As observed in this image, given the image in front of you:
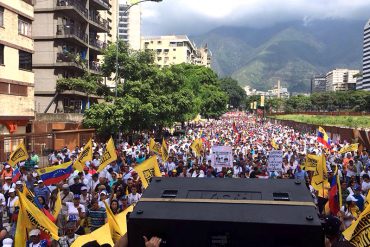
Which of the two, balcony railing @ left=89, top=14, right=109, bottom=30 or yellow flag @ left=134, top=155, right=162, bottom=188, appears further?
balcony railing @ left=89, top=14, right=109, bottom=30

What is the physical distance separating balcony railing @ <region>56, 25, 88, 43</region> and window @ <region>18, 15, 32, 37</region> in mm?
7738

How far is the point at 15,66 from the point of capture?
102 ft

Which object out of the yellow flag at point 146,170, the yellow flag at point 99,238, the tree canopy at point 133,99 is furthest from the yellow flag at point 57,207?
the tree canopy at point 133,99

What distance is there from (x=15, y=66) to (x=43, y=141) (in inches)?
262

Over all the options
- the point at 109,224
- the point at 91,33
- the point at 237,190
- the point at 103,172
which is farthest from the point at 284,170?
the point at 91,33

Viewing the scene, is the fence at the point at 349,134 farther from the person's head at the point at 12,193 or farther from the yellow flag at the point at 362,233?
the yellow flag at the point at 362,233

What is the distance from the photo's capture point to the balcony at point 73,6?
1564 inches

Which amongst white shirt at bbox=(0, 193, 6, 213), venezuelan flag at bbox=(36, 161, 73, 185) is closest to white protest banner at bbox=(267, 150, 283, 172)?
venezuelan flag at bbox=(36, 161, 73, 185)

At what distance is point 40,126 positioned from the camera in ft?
118

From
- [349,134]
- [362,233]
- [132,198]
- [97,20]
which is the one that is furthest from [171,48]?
[362,233]

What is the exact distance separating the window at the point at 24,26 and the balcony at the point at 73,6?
7323mm

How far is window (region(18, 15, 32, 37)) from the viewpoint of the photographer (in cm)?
3144

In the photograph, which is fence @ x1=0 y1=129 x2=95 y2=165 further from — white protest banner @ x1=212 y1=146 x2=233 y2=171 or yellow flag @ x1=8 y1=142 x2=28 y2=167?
white protest banner @ x1=212 y1=146 x2=233 y2=171

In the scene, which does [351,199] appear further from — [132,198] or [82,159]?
[82,159]
